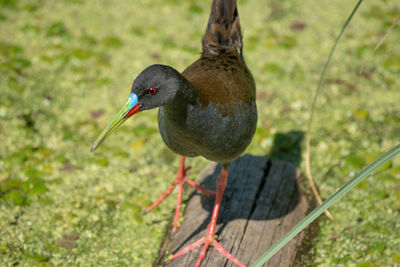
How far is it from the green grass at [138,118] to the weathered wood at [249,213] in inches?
9.4

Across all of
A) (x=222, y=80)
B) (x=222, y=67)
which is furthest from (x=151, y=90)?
(x=222, y=67)

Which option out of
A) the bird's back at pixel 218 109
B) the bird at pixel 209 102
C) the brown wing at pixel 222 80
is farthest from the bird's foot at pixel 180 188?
the brown wing at pixel 222 80

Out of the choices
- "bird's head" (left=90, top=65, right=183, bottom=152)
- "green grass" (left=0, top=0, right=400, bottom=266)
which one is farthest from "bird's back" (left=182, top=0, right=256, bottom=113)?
"green grass" (left=0, top=0, right=400, bottom=266)

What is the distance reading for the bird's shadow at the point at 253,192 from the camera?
3.66 m

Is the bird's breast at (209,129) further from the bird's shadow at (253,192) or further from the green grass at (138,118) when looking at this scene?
the green grass at (138,118)

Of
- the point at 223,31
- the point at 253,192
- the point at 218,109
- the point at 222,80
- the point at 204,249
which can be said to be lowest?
the point at 204,249

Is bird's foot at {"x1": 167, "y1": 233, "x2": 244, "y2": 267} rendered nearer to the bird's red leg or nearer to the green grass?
the bird's red leg

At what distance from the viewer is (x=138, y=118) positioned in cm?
503

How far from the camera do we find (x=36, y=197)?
13.1 ft

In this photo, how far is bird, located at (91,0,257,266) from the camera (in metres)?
2.58

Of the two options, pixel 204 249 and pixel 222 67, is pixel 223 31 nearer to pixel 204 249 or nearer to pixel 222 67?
pixel 222 67

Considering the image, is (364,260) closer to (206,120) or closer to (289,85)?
(206,120)

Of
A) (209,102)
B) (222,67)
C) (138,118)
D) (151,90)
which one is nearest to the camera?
(151,90)

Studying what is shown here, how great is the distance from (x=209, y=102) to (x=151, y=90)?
41 cm
